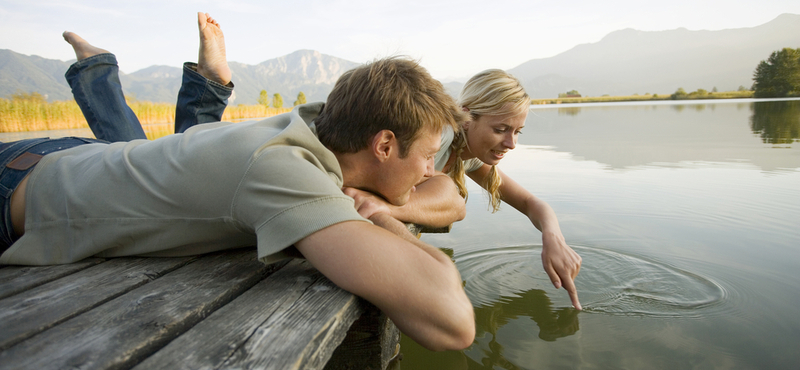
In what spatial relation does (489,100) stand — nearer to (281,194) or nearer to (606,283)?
(606,283)

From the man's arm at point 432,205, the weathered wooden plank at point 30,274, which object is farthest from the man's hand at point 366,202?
the weathered wooden plank at point 30,274

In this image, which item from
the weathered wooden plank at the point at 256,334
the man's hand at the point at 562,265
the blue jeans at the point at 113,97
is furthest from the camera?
the blue jeans at the point at 113,97

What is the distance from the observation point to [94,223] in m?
1.60

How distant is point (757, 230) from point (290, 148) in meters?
4.08

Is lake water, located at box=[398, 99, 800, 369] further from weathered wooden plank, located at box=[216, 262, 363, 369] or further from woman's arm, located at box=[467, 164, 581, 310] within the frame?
weathered wooden plank, located at box=[216, 262, 363, 369]

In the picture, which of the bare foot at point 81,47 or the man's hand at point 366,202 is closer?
the man's hand at point 366,202

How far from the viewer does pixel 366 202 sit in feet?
6.21

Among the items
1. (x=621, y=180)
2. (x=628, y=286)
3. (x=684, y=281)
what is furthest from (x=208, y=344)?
(x=621, y=180)

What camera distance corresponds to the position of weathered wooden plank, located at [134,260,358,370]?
36.2 inches

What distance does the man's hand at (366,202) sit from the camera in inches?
72.9

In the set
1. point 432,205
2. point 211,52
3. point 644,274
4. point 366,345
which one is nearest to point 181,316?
point 366,345

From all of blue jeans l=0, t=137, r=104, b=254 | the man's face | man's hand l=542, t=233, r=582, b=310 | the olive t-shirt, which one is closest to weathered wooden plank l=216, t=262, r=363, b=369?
the olive t-shirt

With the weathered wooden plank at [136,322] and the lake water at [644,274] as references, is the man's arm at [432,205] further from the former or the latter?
the weathered wooden plank at [136,322]

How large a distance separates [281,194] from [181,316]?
0.40 m
